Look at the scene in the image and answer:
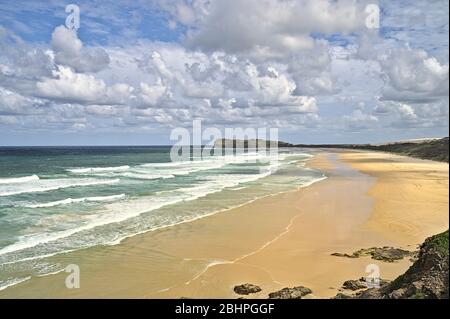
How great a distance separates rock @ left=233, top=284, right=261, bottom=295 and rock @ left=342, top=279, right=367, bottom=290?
6.42 feet

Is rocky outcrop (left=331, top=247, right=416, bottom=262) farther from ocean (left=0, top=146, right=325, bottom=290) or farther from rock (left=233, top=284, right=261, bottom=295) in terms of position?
ocean (left=0, top=146, right=325, bottom=290)

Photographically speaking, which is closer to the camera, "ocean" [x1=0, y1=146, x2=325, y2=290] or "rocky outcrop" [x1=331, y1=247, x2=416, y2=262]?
"rocky outcrop" [x1=331, y1=247, x2=416, y2=262]

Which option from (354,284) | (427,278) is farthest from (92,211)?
(427,278)

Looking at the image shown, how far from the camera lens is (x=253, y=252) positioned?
12797 millimetres

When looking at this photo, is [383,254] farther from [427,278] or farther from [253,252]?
[427,278]

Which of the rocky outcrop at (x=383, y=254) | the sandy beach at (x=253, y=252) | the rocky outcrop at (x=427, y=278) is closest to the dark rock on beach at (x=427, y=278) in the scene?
the rocky outcrop at (x=427, y=278)

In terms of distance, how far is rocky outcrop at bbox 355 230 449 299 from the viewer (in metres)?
6.15

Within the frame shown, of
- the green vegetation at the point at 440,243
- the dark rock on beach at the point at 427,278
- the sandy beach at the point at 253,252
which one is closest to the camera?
the dark rock on beach at the point at 427,278

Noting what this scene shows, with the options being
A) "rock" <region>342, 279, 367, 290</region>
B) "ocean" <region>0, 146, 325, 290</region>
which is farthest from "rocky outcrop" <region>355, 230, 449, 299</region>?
"ocean" <region>0, 146, 325, 290</region>

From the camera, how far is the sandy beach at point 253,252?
32.1 ft

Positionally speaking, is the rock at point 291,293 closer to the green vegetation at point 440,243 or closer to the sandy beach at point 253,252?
the sandy beach at point 253,252

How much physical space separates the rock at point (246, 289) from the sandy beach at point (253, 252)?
0.51 ft

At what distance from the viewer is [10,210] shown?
21.0m
